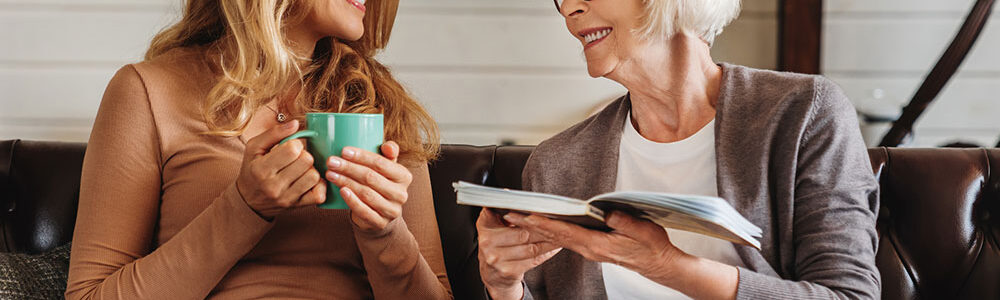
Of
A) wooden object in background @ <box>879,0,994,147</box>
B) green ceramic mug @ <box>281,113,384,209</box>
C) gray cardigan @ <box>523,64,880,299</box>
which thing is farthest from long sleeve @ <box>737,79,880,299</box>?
Answer: wooden object in background @ <box>879,0,994,147</box>

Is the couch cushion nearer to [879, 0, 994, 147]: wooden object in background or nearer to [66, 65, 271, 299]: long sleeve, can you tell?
[66, 65, 271, 299]: long sleeve

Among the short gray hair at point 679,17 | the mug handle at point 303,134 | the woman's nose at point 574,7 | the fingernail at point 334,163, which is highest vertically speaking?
the woman's nose at point 574,7

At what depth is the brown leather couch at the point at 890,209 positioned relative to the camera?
1290 millimetres

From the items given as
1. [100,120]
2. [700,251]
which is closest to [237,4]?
[100,120]

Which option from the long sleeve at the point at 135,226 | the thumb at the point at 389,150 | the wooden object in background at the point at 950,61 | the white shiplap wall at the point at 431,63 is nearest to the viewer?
the thumb at the point at 389,150

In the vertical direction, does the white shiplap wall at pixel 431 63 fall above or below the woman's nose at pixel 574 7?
below

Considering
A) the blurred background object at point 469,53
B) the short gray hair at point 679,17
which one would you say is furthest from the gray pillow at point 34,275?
the blurred background object at point 469,53

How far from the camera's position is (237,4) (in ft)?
4.04

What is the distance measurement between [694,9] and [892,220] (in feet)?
1.88

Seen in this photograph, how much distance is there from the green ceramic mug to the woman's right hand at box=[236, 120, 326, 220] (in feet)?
0.03

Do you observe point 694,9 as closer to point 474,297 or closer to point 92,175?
point 474,297

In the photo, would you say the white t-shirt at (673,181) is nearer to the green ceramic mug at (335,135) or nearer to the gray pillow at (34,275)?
the green ceramic mug at (335,135)

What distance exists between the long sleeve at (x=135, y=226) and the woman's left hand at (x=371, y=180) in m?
0.17

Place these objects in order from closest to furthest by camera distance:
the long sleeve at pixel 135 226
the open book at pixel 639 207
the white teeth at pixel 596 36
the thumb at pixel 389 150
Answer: the open book at pixel 639 207, the thumb at pixel 389 150, the long sleeve at pixel 135 226, the white teeth at pixel 596 36
